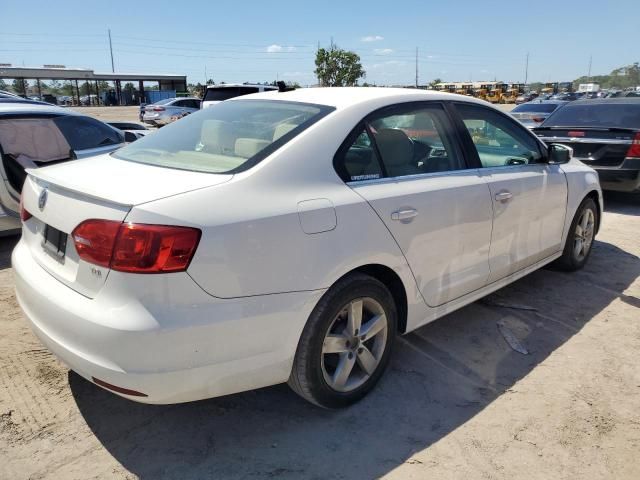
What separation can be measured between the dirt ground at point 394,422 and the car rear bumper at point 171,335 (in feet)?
1.39

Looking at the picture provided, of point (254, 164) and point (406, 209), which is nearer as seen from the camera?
point (254, 164)

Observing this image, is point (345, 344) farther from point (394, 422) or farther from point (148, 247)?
point (148, 247)

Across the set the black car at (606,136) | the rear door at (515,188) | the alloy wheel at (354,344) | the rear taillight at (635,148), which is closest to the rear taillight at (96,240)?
the alloy wheel at (354,344)

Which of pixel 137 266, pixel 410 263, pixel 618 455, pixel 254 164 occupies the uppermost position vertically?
pixel 254 164

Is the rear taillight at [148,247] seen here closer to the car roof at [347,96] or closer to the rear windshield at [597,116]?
the car roof at [347,96]

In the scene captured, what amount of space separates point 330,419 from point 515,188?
6.63 ft

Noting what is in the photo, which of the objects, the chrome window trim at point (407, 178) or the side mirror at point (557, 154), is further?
the side mirror at point (557, 154)

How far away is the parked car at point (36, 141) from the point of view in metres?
4.97

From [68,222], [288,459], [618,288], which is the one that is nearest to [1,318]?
[68,222]

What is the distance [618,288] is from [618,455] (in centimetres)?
246

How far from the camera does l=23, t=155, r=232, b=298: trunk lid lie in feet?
7.03

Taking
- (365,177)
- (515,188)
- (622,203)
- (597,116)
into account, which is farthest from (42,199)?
(622,203)

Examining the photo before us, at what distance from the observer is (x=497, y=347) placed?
352 cm

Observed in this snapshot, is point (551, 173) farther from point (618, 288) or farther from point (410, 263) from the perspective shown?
point (410, 263)
